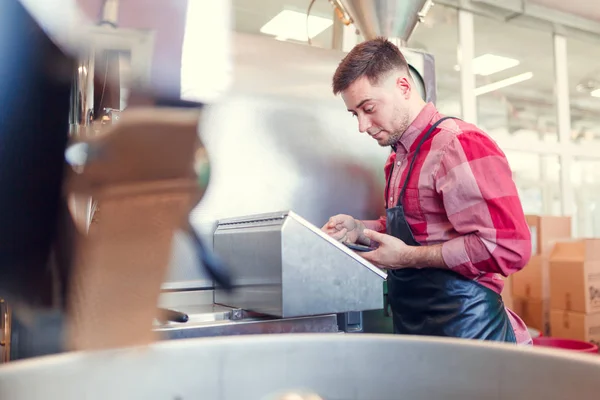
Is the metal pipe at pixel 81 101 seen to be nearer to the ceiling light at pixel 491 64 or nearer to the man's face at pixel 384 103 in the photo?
the man's face at pixel 384 103

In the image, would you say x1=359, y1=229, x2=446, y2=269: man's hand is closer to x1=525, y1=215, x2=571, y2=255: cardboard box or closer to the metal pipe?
the metal pipe

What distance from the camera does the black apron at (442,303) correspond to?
1.24 meters

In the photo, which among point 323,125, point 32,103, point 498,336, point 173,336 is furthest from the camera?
point 323,125

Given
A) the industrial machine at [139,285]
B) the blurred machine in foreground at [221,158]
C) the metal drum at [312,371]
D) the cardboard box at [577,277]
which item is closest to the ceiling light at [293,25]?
the blurred machine in foreground at [221,158]

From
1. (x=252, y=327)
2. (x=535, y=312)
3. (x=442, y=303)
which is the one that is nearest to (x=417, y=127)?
(x=442, y=303)

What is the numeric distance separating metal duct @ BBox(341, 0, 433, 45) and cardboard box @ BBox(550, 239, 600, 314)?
6.92 feet

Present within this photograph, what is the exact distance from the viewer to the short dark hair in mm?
1442

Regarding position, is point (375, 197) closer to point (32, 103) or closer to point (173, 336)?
point (173, 336)

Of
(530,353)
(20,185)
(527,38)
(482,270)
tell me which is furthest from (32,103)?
(527,38)

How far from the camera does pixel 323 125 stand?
1.75 meters

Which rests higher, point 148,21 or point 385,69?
point 385,69

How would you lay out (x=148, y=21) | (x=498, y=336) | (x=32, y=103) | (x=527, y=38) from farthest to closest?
(x=527, y=38), (x=498, y=336), (x=32, y=103), (x=148, y=21)

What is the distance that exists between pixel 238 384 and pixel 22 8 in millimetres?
391

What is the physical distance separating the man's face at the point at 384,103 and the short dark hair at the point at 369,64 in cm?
2
